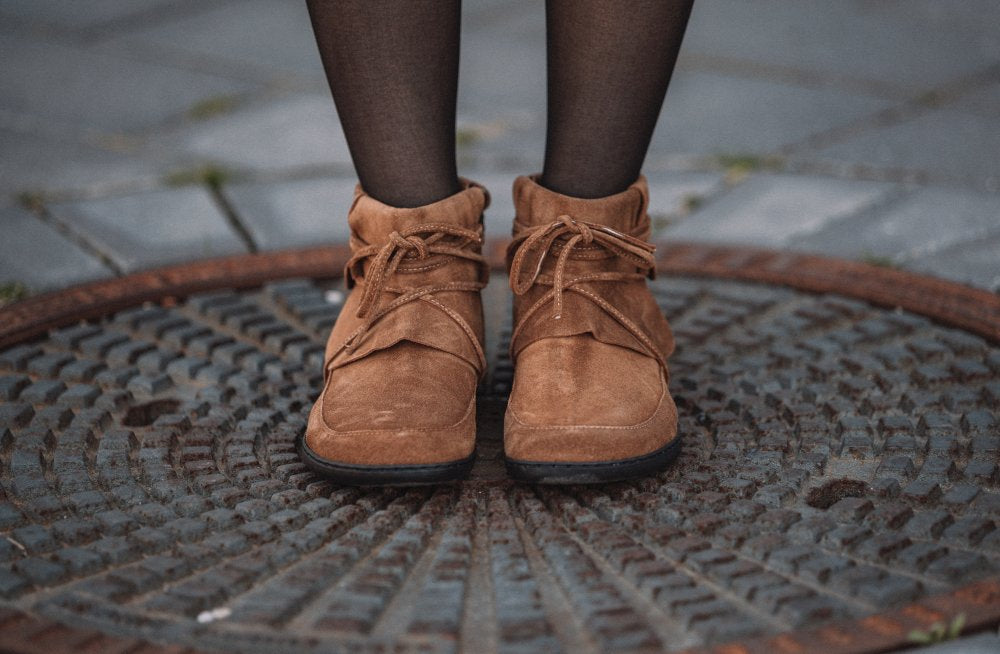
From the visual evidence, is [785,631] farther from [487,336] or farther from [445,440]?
[487,336]

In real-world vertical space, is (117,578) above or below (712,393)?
below

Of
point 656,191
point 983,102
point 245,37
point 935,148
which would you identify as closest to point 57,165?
point 245,37

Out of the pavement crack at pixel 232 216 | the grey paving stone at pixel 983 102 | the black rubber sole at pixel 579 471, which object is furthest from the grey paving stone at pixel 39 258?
the grey paving stone at pixel 983 102

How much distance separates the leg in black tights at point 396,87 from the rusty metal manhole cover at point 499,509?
349 millimetres

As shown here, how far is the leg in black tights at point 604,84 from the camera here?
52.4 inches

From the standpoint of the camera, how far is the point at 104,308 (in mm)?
1846

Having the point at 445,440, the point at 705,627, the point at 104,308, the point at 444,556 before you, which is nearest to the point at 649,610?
the point at 705,627

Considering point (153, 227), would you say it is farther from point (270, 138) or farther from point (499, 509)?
point (499, 509)

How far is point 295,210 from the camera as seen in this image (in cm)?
237

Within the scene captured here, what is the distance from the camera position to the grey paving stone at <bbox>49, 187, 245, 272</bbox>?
2139 millimetres

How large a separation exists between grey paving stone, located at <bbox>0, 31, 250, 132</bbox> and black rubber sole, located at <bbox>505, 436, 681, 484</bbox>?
2.01 m

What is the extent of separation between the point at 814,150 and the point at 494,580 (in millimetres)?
1836

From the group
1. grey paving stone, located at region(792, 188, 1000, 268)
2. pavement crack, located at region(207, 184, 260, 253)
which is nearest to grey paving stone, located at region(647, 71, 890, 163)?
grey paving stone, located at region(792, 188, 1000, 268)

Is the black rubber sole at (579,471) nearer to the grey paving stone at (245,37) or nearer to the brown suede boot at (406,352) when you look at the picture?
the brown suede boot at (406,352)
